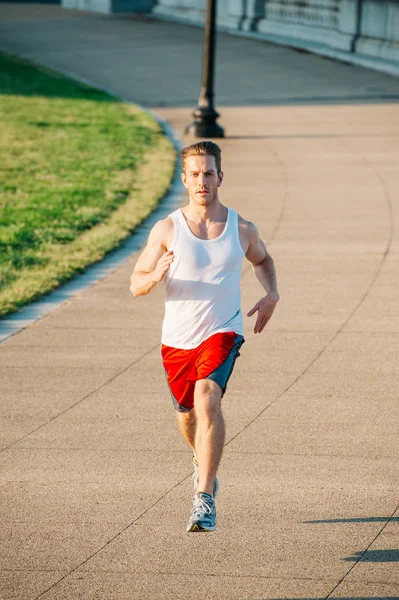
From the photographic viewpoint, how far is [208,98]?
69.4 feet

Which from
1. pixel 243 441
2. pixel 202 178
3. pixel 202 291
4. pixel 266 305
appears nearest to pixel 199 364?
pixel 202 291

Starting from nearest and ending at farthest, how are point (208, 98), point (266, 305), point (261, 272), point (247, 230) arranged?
point (247, 230)
point (266, 305)
point (261, 272)
point (208, 98)

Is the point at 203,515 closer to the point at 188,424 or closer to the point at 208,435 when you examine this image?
the point at 208,435

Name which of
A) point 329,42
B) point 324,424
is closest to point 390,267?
point 324,424

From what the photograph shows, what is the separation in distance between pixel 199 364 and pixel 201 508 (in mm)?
766

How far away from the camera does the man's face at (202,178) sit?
6.05 metres

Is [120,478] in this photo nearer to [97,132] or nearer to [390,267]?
[390,267]

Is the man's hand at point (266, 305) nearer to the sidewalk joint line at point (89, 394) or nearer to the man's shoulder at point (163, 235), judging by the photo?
the man's shoulder at point (163, 235)

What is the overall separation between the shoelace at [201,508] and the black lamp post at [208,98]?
624 inches

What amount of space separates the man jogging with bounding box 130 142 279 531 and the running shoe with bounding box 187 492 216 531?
0.08 m

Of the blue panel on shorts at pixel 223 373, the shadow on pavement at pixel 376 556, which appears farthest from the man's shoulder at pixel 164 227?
the shadow on pavement at pixel 376 556

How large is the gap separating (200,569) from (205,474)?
1.54 ft

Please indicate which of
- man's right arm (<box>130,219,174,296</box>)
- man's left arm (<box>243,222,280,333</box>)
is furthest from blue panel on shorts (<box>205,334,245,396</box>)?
man's right arm (<box>130,219,174,296</box>)

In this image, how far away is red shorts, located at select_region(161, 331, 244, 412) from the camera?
20.0 ft
